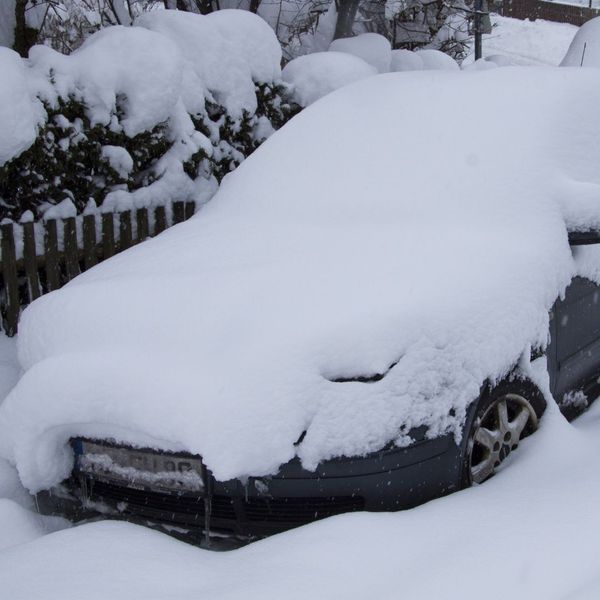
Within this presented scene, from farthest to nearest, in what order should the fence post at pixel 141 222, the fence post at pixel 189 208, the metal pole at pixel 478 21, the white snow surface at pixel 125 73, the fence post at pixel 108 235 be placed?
the metal pole at pixel 478 21, the fence post at pixel 189 208, the fence post at pixel 141 222, the fence post at pixel 108 235, the white snow surface at pixel 125 73

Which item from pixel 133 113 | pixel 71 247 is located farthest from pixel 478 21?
pixel 71 247

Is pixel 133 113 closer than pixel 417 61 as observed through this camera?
Yes

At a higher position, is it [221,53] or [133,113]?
[221,53]

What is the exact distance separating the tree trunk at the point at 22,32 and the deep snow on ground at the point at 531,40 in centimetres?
2299

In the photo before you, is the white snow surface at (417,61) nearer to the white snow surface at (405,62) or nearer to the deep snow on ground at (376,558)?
the white snow surface at (405,62)

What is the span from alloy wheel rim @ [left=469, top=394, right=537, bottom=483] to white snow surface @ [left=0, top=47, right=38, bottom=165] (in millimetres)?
3279

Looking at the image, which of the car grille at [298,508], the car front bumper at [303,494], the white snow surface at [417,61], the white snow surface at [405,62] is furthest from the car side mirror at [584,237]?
the white snow surface at [405,62]

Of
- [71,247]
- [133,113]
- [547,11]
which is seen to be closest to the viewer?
[71,247]

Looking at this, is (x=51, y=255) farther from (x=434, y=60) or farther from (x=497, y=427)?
(x=434, y=60)

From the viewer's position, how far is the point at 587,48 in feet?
30.5

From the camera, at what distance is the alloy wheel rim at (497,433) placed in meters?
2.86

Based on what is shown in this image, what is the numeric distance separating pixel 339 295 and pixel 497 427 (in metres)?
0.79

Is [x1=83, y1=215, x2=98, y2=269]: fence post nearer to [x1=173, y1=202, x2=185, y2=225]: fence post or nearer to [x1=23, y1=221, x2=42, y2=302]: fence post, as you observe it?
[x1=23, y1=221, x2=42, y2=302]: fence post

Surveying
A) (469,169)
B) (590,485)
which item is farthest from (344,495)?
(469,169)
